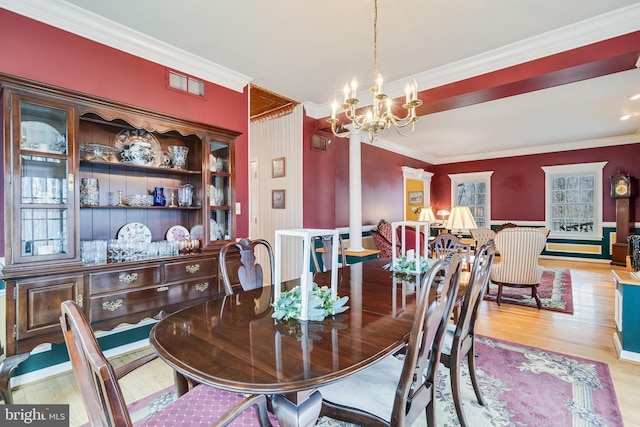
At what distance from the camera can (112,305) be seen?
7.04ft

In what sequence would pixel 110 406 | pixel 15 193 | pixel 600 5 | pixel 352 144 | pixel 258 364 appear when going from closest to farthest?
pixel 110 406 → pixel 258 364 → pixel 15 193 → pixel 600 5 → pixel 352 144

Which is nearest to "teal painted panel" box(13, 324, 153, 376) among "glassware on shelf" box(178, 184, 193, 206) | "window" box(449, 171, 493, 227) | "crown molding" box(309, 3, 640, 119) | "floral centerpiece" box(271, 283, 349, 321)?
"glassware on shelf" box(178, 184, 193, 206)

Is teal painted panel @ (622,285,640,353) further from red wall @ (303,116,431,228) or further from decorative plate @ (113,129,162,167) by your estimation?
decorative plate @ (113,129,162,167)

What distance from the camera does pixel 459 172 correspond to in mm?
8500

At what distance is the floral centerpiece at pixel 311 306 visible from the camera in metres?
1.35

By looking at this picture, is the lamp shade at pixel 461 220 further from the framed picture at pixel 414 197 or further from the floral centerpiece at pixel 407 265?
the framed picture at pixel 414 197

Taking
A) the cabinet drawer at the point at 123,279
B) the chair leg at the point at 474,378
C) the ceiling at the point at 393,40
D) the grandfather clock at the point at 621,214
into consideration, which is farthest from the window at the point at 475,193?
the cabinet drawer at the point at 123,279

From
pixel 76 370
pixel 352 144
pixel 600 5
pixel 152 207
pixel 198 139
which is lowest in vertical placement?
pixel 76 370

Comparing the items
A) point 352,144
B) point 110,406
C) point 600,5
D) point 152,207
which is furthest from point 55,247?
point 600,5

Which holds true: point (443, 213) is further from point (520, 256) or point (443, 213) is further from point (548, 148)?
point (520, 256)

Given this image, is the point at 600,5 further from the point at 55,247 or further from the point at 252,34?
the point at 55,247

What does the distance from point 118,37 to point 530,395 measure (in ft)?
13.5

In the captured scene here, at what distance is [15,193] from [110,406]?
1910 mm

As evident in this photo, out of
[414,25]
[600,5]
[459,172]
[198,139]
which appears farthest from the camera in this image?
[459,172]
